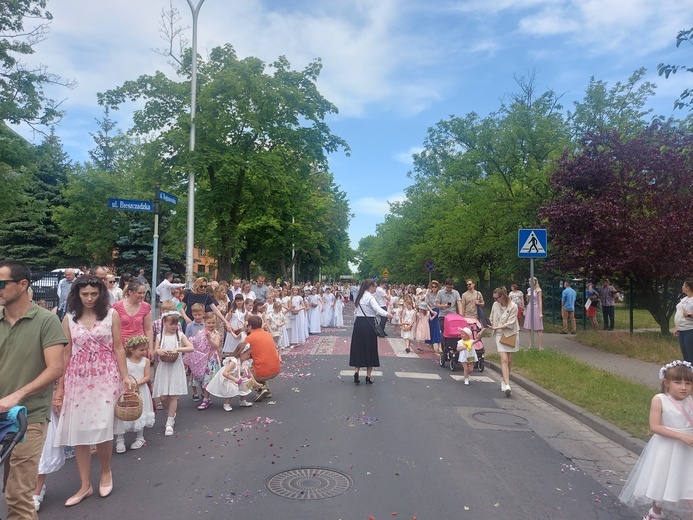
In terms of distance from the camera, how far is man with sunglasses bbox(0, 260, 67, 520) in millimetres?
3178

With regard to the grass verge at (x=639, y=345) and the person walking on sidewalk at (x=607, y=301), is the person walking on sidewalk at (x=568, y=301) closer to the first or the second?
the person walking on sidewalk at (x=607, y=301)

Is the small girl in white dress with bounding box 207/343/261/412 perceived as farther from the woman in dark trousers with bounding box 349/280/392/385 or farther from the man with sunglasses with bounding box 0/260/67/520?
the man with sunglasses with bounding box 0/260/67/520

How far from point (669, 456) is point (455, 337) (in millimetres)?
7497

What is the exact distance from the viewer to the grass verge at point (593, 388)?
671cm

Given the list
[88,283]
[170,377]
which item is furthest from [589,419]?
[88,283]

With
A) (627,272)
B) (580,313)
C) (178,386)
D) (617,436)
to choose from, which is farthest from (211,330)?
(580,313)

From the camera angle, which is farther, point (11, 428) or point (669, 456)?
point (669, 456)

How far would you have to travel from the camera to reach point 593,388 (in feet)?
27.9

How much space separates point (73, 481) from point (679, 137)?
16.8 metres

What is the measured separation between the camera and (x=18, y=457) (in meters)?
3.18

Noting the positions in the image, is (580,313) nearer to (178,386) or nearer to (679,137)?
(679,137)

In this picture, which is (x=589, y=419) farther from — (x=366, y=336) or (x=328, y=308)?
(x=328, y=308)

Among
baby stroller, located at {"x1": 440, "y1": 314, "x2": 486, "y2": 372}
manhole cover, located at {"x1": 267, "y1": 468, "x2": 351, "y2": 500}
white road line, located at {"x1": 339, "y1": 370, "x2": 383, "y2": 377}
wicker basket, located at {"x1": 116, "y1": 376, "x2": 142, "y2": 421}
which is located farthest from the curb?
wicker basket, located at {"x1": 116, "y1": 376, "x2": 142, "y2": 421}

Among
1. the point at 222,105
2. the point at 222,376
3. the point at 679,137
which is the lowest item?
the point at 222,376
